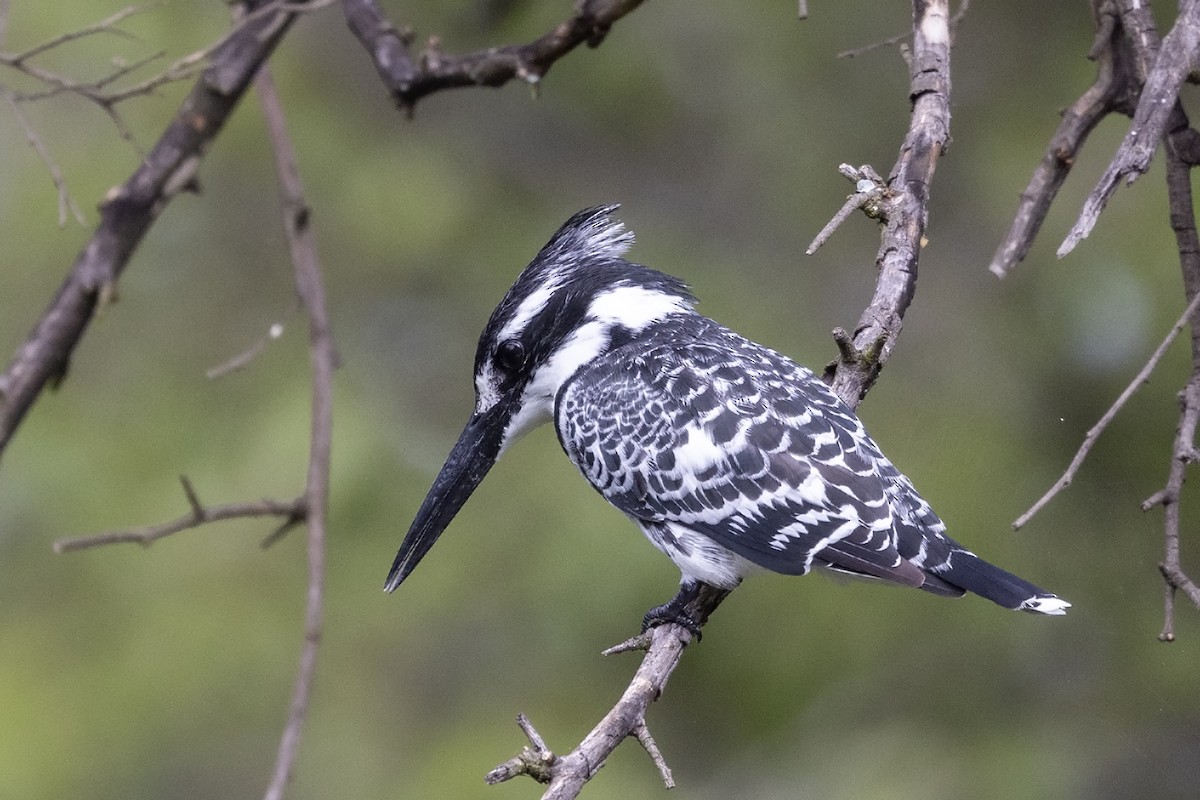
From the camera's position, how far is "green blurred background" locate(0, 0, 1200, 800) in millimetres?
3057

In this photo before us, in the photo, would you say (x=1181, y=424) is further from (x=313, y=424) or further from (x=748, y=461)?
(x=313, y=424)

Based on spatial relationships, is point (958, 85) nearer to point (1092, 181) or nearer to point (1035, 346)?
point (1092, 181)

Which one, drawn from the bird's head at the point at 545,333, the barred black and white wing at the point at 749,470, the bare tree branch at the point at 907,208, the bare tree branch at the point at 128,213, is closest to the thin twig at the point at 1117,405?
the barred black and white wing at the point at 749,470

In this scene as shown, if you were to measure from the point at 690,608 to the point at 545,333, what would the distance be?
59 centimetres

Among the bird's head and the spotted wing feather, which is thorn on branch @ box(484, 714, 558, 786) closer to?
the spotted wing feather

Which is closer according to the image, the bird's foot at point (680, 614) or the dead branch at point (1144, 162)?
the dead branch at point (1144, 162)

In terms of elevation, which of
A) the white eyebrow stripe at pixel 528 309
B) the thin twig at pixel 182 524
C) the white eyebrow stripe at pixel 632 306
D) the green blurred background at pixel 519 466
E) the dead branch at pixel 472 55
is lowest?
the green blurred background at pixel 519 466

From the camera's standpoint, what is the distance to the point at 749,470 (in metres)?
1.97

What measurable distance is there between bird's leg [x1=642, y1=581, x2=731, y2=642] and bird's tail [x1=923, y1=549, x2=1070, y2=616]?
37cm

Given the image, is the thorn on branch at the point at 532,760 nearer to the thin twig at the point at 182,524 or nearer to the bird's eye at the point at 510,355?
the thin twig at the point at 182,524

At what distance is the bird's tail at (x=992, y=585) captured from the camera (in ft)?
5.87

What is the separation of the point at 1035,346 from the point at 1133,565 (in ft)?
2.04

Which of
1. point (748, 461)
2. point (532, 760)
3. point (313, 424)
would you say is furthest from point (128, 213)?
point (532, 760)

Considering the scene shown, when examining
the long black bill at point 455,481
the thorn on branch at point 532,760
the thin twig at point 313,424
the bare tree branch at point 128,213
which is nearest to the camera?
the thorn on branch at point 532,760
